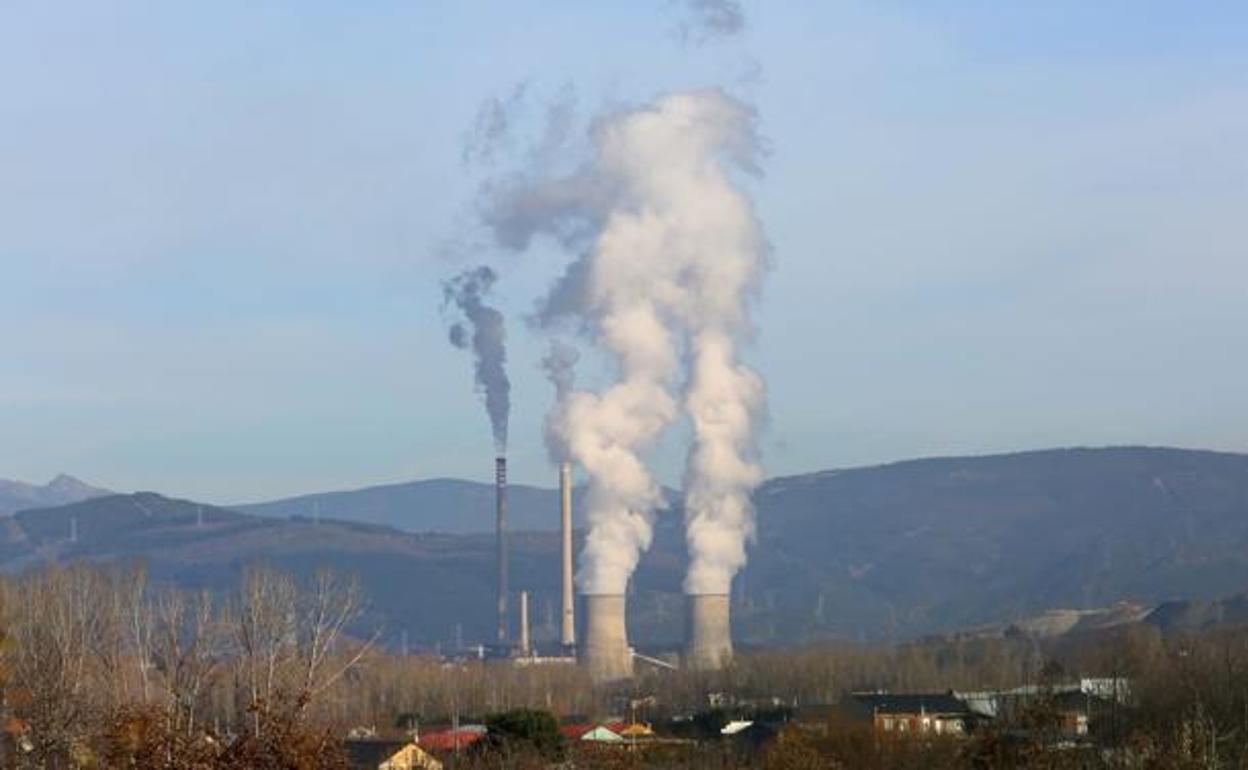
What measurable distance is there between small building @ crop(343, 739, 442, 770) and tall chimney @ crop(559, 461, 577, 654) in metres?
33.3

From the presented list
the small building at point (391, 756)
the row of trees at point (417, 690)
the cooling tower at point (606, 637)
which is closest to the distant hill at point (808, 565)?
the cooling tower at point (606, 637)

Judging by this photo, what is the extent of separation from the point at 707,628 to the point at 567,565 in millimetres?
11079

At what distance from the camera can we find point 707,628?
70875 millimetres

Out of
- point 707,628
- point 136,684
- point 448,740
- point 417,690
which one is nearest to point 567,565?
point 707,628

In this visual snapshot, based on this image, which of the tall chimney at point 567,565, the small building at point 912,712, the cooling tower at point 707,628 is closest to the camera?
the small building at point 912,712

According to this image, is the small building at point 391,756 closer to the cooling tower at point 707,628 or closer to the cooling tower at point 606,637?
the cooling tower at point 606,637

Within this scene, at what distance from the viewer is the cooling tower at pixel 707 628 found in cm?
7000

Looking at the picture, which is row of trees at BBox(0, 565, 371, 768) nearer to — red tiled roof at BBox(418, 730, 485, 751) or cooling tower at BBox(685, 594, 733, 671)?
red tiled roof at BBox(418, 730, 485, 751)

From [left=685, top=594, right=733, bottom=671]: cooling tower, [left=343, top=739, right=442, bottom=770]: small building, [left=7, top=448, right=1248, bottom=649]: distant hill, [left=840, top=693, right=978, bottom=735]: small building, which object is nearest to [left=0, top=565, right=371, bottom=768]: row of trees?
[left=343, top=739, right=442, bottom=770]: small building

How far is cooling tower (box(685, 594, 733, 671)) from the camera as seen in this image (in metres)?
70.0

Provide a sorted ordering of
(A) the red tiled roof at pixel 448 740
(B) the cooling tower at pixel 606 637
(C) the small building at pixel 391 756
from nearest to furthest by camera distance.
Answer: (C) the small building at pixel 391 756 → (A) the red tiled roof at pixel 448 740 → (B) the cooling tower at pixel 606 637

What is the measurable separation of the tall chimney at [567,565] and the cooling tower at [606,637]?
15.5 feet

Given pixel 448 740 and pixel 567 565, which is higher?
pixel 567 565

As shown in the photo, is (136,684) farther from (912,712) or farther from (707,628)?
(707,628)
